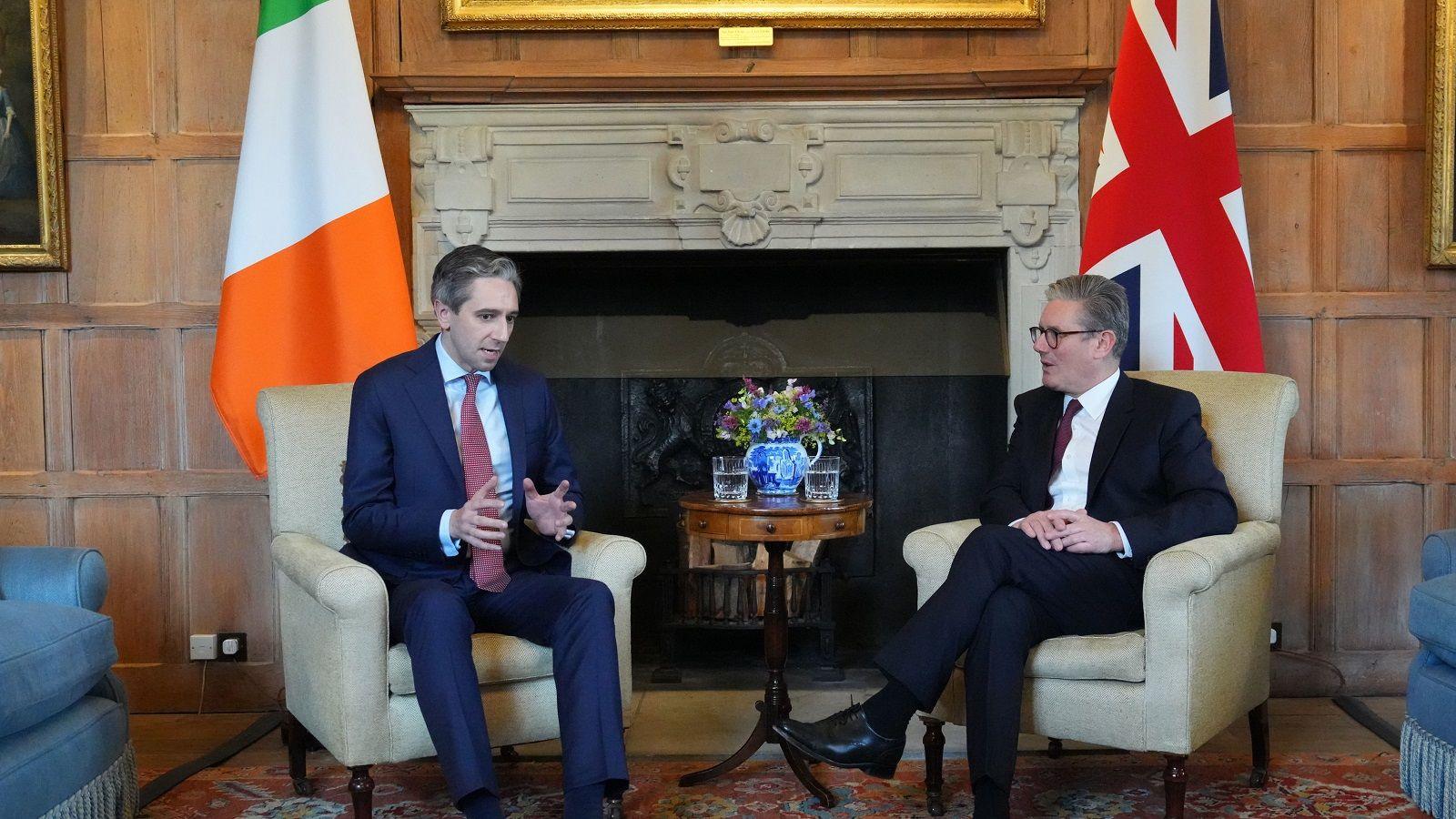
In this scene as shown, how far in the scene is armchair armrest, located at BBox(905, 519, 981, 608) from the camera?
2779 millimetres

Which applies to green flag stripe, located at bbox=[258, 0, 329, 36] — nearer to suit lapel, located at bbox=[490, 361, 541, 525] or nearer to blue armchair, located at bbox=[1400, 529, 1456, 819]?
suit lapel, located at bbox=[490, 361, 541, 525]

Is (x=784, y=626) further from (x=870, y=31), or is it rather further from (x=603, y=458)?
(x=870, y=31)

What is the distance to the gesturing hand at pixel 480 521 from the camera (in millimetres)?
2396

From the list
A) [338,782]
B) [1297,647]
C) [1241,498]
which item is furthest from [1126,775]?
[338,782]

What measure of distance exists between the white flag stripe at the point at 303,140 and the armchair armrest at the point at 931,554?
186 cm

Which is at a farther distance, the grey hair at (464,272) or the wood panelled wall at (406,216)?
the wood panelled wall at (406,216)

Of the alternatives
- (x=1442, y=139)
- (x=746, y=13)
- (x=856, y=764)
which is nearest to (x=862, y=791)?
(x=856, y=764)

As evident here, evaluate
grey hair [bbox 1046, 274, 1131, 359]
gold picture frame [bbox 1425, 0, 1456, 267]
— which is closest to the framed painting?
grey hair [bbox 1046, 274, 1131, 359]

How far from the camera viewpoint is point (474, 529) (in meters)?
2.40

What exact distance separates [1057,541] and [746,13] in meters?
1.96

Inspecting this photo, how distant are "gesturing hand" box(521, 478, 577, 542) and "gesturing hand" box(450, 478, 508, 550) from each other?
0.40 feet

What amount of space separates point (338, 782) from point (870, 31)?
263 centimetres

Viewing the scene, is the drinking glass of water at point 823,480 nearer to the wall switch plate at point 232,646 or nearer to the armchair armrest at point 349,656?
the armchair armrest at point 349,656

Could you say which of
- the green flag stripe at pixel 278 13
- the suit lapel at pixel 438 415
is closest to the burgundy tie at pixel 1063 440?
the suit lapel at pixel 438 415
